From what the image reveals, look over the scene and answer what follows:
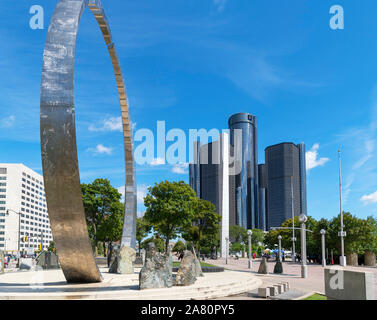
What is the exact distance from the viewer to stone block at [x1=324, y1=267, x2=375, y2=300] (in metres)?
10.9

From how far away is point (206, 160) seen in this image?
19375 centimetres

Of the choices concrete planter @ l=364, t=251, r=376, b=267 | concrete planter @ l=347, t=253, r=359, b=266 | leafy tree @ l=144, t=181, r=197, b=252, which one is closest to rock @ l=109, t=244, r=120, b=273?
leafy tree @ l=144, t=181, r=197, b=252

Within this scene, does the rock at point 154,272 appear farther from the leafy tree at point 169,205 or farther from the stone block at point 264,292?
the leafy tree at point 169,205

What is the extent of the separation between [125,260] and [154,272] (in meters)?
7.42

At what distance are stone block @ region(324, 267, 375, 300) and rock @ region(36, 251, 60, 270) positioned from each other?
19.5m

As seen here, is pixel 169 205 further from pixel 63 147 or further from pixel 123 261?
pixel 63 147

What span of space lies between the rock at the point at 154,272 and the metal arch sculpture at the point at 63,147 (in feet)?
6.91

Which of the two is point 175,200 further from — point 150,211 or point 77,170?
point 77,170

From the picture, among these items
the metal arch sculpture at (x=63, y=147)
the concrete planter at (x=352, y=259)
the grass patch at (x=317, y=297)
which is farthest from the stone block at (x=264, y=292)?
the concrete planter at (x=352, y=259)

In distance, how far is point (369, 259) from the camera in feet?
164

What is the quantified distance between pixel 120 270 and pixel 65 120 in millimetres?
10240

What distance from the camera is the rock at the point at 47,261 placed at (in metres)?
25.9

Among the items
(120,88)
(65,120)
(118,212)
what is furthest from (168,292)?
(118,212)

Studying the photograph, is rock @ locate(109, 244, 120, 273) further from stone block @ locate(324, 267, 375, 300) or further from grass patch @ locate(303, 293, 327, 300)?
stone block @ locate(324, 267, 375, 300)
